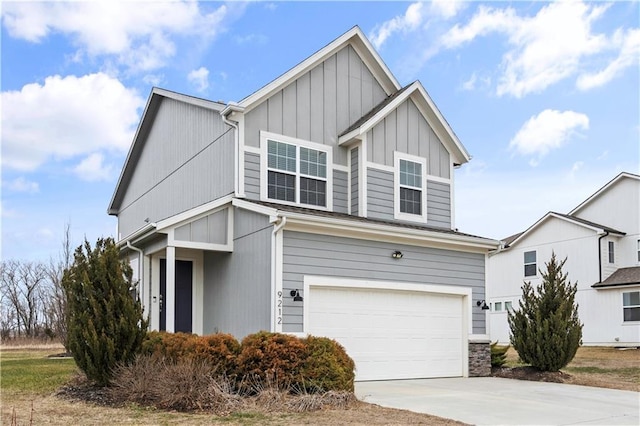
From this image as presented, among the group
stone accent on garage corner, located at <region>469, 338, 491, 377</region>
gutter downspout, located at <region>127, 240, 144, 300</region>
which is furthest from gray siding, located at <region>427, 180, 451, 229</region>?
gutter downspout, located at <region>127, 240, 144, 300</region>

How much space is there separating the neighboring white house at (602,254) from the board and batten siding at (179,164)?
18091 mm

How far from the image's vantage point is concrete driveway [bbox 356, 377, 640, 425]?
9867 millimetres

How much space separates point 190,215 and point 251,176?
2.02m

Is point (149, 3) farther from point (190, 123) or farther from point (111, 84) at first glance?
point (111, 84)

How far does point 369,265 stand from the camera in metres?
14.9

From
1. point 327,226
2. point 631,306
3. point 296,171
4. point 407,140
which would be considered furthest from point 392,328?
point 631,306

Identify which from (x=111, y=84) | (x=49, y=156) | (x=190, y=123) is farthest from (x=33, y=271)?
(x=190, y=123)

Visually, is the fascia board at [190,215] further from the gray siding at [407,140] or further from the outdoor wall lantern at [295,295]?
the gray siding at [407,140]

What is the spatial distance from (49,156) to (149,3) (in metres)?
10.9

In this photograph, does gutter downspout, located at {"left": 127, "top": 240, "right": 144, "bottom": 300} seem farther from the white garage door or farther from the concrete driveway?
the concrete driveway

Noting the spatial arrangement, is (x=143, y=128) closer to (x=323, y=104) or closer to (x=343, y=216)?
(x=323, y=104)

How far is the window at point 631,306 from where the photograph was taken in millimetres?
→ 29380

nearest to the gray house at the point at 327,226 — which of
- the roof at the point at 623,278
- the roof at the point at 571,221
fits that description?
the roof at the point at 571,221

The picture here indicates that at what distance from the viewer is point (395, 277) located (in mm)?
15344
